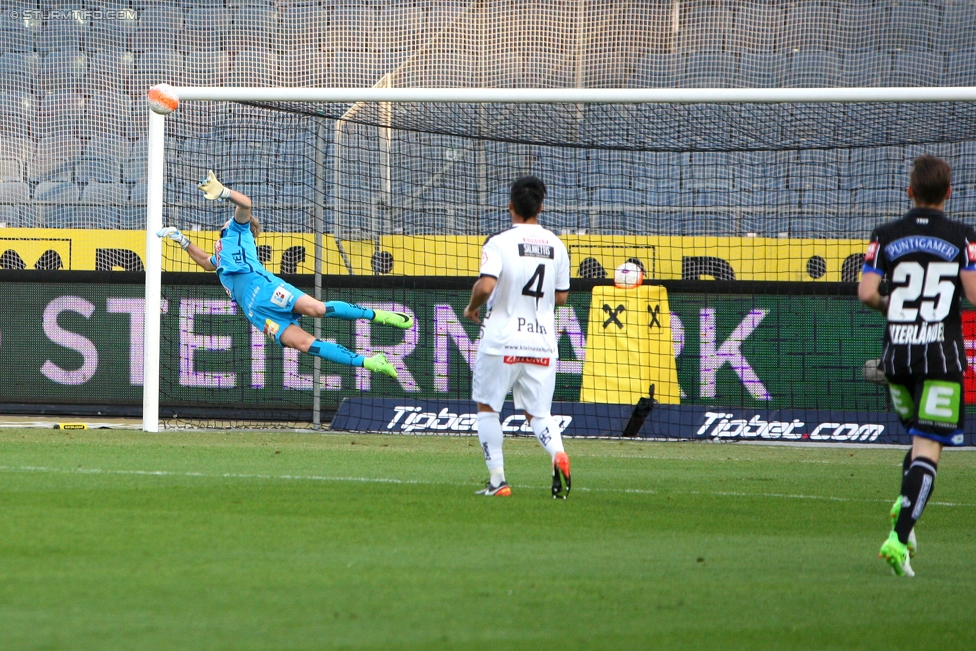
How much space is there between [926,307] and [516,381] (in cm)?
297

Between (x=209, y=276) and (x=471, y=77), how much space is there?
7042 millimetres

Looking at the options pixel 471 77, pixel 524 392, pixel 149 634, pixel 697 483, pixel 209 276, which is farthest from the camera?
pixel 471 77

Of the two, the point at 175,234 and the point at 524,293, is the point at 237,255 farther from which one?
the point at 524,293

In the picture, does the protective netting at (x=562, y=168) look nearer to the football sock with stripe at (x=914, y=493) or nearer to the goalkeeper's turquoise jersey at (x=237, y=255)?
the goalkeeper's turquoise jersey at (x=237, y=255)

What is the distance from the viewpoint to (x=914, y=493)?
5297 mm

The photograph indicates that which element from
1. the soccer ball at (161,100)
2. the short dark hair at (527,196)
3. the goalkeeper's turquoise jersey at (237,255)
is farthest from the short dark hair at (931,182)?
the soccer ball at (161,100)

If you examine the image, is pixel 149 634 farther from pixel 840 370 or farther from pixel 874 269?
pixel 840 370

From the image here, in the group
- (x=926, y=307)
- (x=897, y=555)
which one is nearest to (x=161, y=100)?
(x=926, y=307)

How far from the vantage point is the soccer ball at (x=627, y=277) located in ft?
45.7

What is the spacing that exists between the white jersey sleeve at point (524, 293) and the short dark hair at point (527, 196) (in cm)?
11

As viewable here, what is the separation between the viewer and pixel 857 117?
48.9ft

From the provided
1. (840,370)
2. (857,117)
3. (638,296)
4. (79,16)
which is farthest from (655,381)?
(79,16)

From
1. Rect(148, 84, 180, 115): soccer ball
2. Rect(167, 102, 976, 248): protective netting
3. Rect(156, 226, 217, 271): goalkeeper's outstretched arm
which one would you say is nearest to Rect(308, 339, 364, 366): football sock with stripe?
Rect(156, 226, 217, 271): goalkeeper's outstretched arm

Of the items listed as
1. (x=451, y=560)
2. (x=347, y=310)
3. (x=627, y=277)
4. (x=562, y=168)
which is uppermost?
(x=562, y=168)
